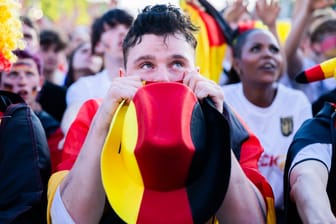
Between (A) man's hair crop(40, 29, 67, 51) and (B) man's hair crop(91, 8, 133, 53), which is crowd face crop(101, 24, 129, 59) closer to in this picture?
(B) man's hair crop(91, 8, 133, 53)

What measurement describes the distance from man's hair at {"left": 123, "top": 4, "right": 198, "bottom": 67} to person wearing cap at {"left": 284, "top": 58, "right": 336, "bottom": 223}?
517 mm

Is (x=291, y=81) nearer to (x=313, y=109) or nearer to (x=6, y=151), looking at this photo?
(x=313, y=109)

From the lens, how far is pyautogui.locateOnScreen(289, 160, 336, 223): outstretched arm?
2084mm

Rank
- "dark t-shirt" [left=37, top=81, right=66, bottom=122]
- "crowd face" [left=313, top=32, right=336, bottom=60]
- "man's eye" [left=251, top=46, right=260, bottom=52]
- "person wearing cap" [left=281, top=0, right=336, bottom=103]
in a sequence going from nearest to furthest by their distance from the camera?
"man's eye" [left=251, top=46, right=260, bottom=52] < "dark t-shirt" [left=37, top=81, right=66, bottom=122] < "person wearing cap" [left=281, top=0, right=336, bottom=103] < "crowd face" [left=313, top=32, right=336, bottom=60]

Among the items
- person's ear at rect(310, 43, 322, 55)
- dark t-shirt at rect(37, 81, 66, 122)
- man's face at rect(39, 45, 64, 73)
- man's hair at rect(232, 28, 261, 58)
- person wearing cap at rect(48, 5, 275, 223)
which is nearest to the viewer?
person wearing cap at rect(48, 5, 275, 223)

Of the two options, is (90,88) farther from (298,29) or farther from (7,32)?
(298,29)

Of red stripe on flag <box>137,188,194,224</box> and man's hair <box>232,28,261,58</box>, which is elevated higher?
man's hair <box>232,28,261,58</box>

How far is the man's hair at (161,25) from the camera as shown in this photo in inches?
97.8

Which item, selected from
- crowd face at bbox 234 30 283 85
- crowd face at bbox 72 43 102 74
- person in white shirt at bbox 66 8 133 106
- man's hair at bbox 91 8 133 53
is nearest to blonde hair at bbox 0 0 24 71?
person in white shirt at bbox 66 8 133 106

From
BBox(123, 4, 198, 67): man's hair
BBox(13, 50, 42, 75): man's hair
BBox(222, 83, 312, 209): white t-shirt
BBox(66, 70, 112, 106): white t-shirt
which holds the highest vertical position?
BBox(123, 4, 198, 67): man's hair

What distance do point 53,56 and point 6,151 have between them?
3.55m

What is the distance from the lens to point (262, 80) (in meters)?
4.24

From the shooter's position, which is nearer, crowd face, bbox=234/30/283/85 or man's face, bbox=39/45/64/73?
crowd face, bbox=234/30/283/85

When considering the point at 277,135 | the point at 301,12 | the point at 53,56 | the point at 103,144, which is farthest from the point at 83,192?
the point at 53,56
